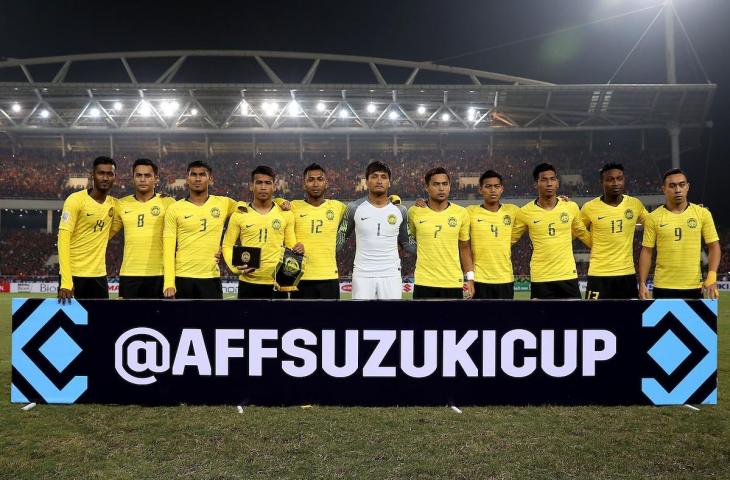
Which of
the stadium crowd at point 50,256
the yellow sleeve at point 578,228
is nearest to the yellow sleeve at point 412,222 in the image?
the yellow sleeve at point 578,228

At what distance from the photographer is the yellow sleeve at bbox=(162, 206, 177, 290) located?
5.45m

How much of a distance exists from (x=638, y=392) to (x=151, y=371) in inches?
170

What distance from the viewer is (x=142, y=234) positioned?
580cm

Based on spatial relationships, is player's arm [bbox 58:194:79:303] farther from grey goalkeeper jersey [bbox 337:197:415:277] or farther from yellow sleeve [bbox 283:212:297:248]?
grey goalkeeper jersey [bbox 337:197:415:277]

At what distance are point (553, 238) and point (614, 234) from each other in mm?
709

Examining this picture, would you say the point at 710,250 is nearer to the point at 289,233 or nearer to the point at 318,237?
the point at 318,237

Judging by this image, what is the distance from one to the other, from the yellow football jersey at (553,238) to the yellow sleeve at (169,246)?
13.1ft

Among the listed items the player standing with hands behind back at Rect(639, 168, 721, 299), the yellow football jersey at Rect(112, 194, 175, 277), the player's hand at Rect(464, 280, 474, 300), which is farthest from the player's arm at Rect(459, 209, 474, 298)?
the yellow football jersey at Rect(112, 194, 175, 277)

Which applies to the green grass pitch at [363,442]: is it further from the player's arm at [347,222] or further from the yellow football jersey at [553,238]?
the player's arm at [347,222]

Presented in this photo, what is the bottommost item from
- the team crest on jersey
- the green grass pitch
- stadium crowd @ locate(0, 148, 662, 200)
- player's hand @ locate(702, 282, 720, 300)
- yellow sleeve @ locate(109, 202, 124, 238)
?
the green grass pitch

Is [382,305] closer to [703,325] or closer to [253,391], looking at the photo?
[253,391]

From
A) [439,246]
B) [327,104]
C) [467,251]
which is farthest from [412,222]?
[327,104]

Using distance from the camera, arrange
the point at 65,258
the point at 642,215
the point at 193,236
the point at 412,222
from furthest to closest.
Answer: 1. the point at 642,215
2. the point at 412,222
3. the point at 193,236
4. the point at 65,258

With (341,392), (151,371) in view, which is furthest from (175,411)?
(341,392)
